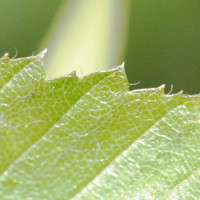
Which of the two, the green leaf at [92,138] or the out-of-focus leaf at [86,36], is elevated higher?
the out-of-focus leaf at [86,36]

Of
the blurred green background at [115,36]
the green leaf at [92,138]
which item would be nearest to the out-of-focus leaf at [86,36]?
the blurred green background at [115,36]

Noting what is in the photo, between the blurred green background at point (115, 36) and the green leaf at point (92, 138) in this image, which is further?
the blurred green background at point (115, 36)

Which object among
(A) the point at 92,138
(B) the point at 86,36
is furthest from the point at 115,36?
(A) the point at 92,138

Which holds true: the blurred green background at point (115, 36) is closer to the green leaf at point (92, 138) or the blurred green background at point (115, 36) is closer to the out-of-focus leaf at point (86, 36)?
the out-of-focus leaf at point (86, 36)

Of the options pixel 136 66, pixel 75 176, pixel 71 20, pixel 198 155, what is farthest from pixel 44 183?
pixel 71 20

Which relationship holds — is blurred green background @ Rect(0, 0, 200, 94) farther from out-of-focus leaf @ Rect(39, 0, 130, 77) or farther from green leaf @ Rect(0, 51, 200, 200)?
green leaf @ Rect(0, 51, 200, 200)

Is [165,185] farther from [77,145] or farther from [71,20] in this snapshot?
[71,20]

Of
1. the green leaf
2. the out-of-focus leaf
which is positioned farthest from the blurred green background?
the green leaf
